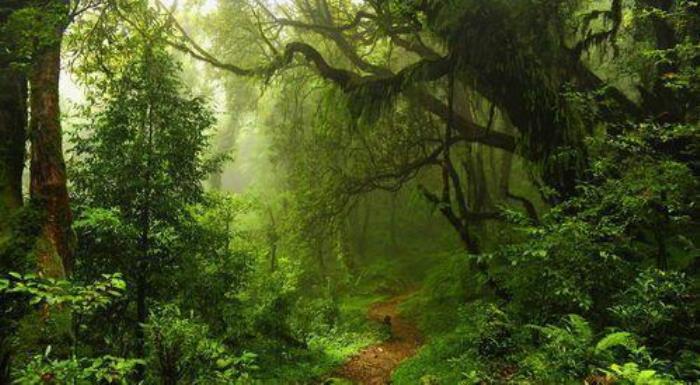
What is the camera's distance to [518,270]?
8.04 metres

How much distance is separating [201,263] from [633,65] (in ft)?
32.9


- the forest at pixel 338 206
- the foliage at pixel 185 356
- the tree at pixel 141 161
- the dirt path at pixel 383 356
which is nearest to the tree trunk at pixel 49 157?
the forest at pixel 338 206

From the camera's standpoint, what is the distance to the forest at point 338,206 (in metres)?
5.57

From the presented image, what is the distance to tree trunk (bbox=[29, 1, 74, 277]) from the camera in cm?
618

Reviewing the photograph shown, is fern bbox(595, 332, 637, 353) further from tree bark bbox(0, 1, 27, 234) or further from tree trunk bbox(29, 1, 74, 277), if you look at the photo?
tree bark bbox(0, 1, 27, 234)

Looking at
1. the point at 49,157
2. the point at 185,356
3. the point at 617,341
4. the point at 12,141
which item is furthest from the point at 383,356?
the point at 12,141

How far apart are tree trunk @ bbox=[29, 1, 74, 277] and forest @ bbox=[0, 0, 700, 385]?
27 mm

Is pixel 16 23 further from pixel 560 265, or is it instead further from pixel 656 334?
pixel 656 334

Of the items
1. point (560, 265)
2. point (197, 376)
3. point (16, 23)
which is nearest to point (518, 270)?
point (560, 265)

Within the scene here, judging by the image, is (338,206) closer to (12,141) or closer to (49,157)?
(49,157)

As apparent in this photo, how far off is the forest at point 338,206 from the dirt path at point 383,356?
107 millimetres

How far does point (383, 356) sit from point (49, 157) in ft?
32.2

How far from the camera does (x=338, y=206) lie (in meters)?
15.1

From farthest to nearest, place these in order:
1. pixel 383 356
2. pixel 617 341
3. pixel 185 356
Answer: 1. pixel 383 356
2. pixel 617 341
3. pixel 185 356
